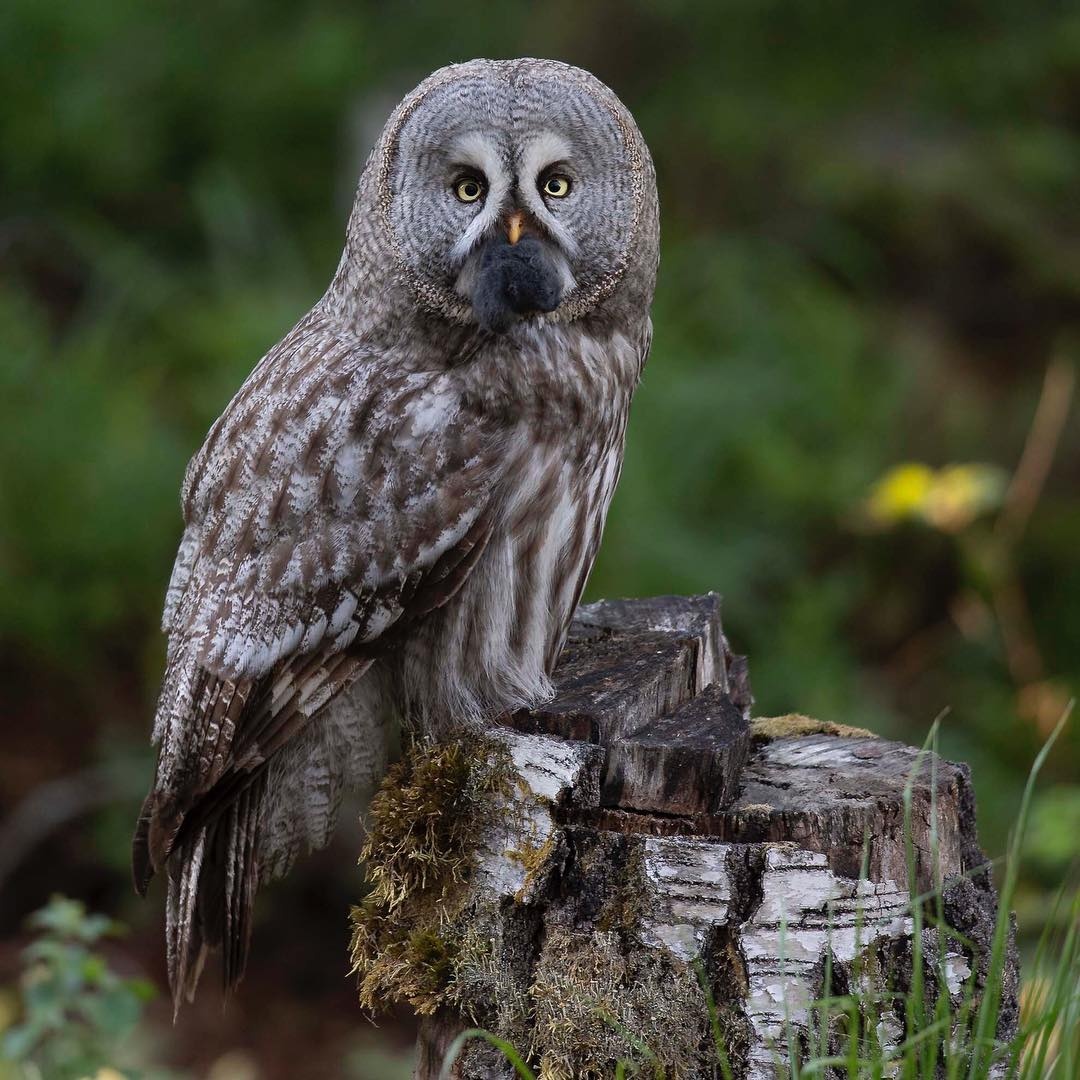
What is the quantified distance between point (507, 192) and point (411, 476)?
47 cm

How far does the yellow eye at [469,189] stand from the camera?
2.43 metres

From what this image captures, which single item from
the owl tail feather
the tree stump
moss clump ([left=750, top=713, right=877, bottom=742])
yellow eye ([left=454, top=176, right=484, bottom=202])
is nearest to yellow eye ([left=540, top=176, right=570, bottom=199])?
yellow eye ([left=454, top=176, right=484, bottom=202])

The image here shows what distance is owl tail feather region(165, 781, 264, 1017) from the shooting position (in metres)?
2.64

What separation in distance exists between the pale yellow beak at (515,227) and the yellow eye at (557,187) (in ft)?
0.26

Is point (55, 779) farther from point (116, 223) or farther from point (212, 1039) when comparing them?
point (116, 223)

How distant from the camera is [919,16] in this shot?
7.25m

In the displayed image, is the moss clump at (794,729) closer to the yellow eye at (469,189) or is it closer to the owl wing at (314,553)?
the owl wing at (314,553)

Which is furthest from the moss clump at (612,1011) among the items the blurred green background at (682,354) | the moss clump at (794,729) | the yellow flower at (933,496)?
the yellow flower at (933,496)

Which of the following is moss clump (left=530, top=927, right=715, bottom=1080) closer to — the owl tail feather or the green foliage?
the owl tail feather

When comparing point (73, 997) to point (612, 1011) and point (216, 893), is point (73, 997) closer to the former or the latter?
point (216, 893)

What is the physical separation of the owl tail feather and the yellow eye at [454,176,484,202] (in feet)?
3.45

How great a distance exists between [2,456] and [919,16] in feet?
16.0

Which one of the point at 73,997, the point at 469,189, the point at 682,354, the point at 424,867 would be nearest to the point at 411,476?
the point at 469,189

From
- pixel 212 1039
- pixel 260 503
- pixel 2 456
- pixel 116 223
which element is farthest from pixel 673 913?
pixel 116 223
